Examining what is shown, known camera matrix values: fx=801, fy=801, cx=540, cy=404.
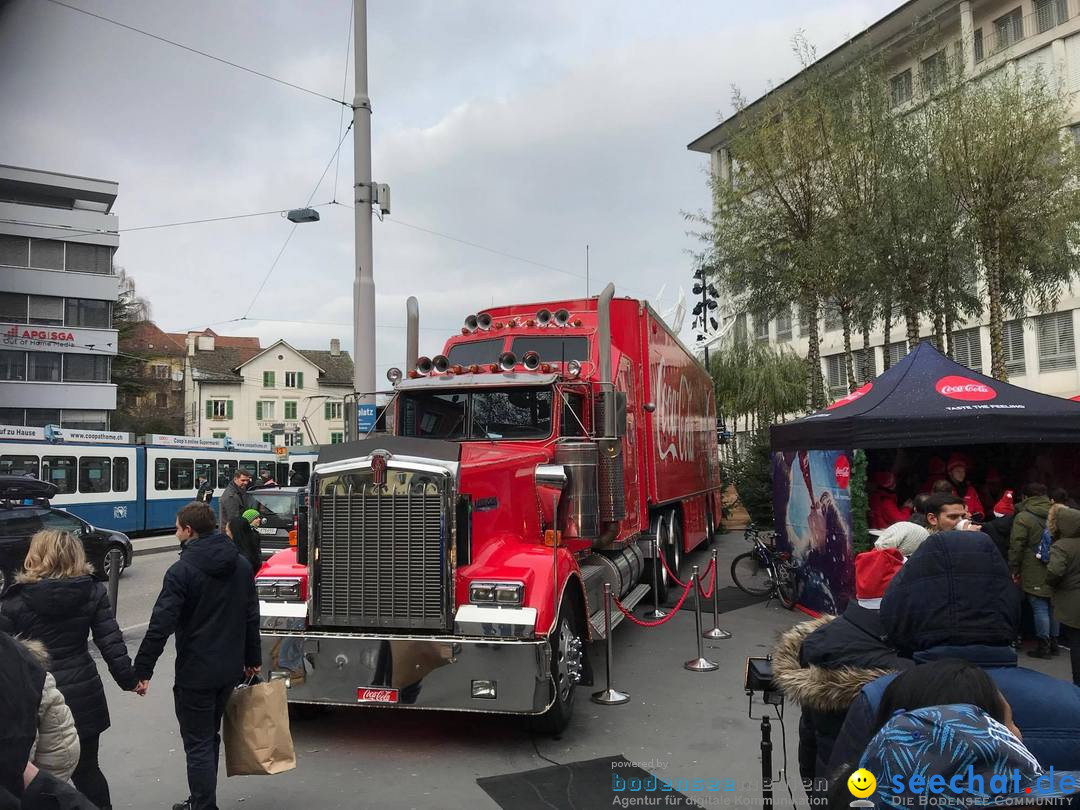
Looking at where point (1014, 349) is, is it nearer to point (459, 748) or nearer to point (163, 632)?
point (459, 748)

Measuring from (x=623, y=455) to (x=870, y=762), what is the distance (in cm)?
653

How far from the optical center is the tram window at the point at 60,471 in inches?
850

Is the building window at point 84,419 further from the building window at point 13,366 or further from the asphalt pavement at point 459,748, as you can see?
the asphalt pavement at point 459,748

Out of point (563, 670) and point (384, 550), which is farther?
point (563, 670)

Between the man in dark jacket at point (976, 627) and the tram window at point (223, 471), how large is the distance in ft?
93.8

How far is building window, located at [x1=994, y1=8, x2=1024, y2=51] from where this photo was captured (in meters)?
29.9

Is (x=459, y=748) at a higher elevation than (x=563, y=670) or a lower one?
lower

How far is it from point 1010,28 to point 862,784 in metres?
36.6

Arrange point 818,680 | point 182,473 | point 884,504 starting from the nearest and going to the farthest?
point 818,680
point 884,504
point 182,473

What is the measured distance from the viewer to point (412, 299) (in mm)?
9477

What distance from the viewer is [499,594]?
18.6ft

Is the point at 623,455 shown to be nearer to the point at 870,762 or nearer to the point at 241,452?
the point at 870,762

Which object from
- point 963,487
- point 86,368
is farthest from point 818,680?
point 86,368

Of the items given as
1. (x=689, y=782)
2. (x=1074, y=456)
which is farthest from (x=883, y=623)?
(x=1074, y=456)
